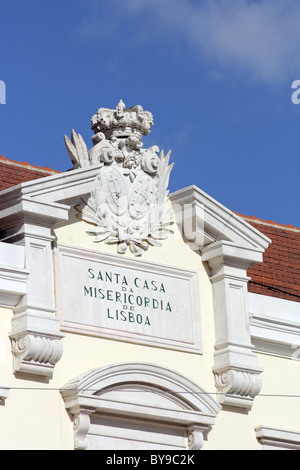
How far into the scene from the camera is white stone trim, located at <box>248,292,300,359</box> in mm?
19844

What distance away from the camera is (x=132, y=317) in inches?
728

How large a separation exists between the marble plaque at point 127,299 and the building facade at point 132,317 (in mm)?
20

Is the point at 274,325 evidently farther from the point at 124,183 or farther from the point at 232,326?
the point at 124,183

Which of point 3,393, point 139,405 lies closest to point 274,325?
point 139,405

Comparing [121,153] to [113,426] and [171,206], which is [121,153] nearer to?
[171,206]

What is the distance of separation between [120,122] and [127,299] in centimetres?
241

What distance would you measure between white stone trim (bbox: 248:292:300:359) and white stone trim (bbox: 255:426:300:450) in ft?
3.79

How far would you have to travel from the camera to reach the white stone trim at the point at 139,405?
17406mm

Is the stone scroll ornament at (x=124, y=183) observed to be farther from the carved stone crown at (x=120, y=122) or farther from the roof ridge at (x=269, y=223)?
the roof ridge at (x=269, y=223)

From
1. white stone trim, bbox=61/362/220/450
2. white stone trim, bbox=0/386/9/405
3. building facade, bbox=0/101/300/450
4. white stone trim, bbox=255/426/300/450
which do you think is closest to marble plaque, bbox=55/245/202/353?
building facade, bbox=0/101/300/450

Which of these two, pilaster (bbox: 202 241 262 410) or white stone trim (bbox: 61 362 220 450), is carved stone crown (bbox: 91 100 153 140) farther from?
white stone trim (bbox: 61 362 220 450)

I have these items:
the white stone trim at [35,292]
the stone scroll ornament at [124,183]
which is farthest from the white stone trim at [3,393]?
the stone scroll ornament at [124,183]

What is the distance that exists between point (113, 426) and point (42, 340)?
1504mm

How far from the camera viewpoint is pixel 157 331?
61.4 feet
